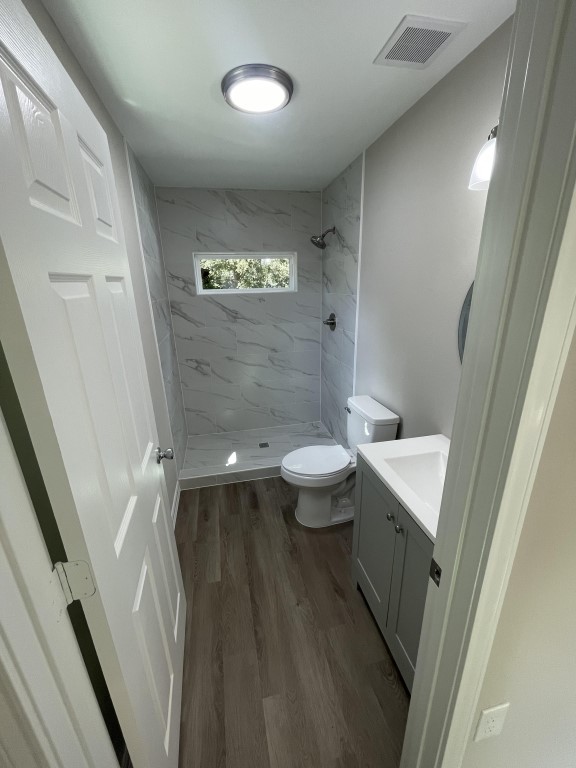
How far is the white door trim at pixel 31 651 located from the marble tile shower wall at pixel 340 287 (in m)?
2.18

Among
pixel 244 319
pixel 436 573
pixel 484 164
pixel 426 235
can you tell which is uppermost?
pixel 484 164

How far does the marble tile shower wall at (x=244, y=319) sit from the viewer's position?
2740mm

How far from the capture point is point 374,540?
4.60 feet

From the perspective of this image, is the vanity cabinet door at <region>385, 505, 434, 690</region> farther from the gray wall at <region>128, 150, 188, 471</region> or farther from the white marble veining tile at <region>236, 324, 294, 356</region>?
the white marble veining tile at <region>236, 324, 294, 356</region>

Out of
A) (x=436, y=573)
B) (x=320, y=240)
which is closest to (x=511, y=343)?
(x=436, y=573)

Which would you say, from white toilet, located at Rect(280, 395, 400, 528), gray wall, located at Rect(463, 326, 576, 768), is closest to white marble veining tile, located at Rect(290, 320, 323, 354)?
white toilet, located at Rect(280, 395, 400, 528)

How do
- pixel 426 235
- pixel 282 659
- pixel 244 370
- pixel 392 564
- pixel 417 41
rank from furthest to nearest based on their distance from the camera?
pixel 244 370, pixel 426 235, pixel 282 659, pixel 392 564, pixel 417 41

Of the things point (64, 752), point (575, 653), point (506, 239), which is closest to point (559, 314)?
point (506, 239)

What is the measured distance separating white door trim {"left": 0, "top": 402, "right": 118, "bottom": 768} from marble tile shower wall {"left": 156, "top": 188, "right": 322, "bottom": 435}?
262cm

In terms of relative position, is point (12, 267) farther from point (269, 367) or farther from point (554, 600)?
point (269, 367)

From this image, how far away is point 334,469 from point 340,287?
148cm

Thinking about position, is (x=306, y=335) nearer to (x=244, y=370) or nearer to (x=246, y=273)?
(x=244, y=370)

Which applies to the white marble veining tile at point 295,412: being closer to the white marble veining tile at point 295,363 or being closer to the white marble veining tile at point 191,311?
the white marble veining tile at point 295,363

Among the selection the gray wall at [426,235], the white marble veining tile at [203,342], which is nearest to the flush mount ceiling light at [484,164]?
the gray wall at [426,235]
